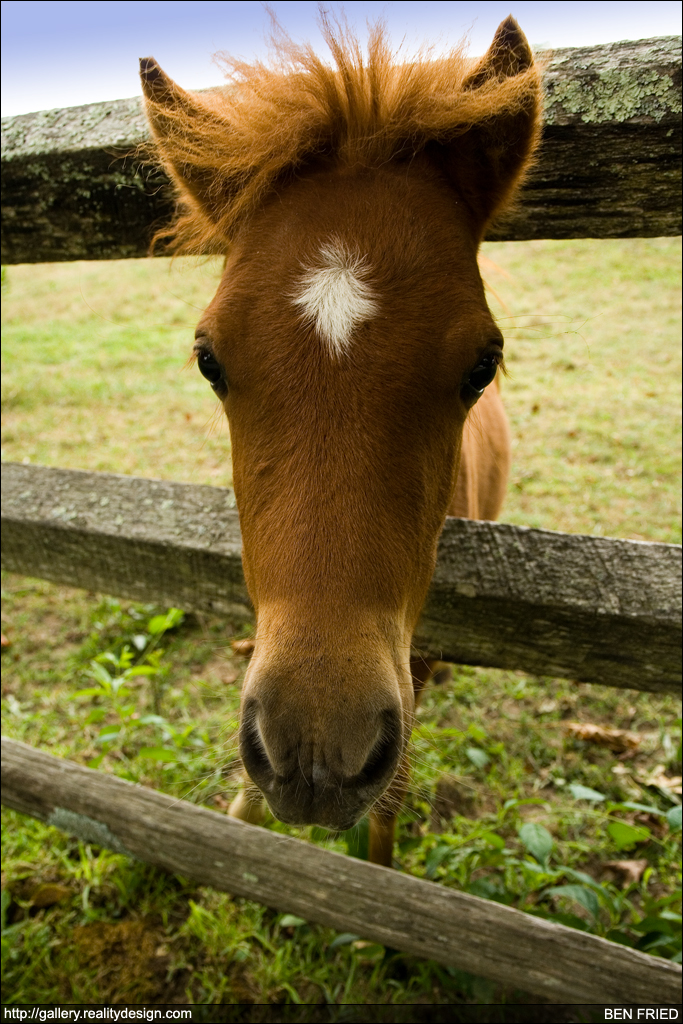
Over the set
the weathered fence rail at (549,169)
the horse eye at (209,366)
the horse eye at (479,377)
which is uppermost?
the weathered fence rail at (549,169)

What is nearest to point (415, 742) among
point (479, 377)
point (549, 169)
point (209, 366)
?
point (479, 377)

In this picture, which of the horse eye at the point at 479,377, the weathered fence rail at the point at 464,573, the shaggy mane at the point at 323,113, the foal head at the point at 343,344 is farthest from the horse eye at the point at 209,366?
the weathered fence rail at the point at 464,573

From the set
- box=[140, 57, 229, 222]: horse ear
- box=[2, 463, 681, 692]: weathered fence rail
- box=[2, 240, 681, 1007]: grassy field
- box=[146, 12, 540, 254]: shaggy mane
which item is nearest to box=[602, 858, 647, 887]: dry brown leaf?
box=[2, 240, 681, 1007]: grassy field

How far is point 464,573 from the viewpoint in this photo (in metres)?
2.02

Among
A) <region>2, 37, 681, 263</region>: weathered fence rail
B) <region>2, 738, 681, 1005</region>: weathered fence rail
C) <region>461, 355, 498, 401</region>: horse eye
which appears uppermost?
<region>2, 37, 681, 263</region>: weathered fence rail

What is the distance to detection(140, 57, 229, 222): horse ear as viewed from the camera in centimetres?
159

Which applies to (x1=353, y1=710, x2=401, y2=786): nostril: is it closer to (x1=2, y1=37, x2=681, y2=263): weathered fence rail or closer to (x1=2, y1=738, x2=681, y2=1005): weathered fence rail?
(x1=2, y1=738, x2=681, y2=1005): weathered fence rail

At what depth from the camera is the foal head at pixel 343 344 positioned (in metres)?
1.21

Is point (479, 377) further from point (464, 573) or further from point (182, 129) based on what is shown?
point (182, 129)

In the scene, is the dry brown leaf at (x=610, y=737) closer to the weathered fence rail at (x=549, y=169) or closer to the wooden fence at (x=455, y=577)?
the wooden fence at (x=455, y=577)

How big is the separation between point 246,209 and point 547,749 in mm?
2935

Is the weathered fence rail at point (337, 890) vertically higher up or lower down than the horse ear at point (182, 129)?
lower down

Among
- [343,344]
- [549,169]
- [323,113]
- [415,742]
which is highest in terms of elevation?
[323,113]

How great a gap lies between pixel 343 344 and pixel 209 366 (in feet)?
1.33
